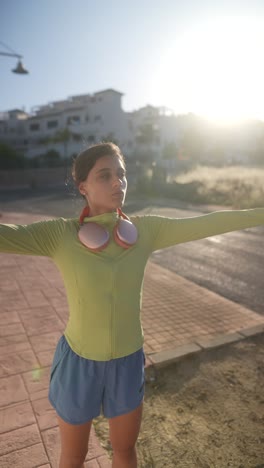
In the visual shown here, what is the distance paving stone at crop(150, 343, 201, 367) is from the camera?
3677 mm

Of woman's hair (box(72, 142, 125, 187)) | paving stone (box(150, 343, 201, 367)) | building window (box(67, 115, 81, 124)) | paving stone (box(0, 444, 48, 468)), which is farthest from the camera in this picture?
building window (box(67, 115, 81, 124))

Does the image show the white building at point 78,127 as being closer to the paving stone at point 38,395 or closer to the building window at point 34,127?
the building window at point 34,127

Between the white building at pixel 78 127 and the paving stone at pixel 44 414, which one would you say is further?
the white building at pixel 78 127

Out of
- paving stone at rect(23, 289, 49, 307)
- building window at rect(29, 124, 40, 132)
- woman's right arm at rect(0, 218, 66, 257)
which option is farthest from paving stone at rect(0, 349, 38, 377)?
building window at rect(29, 124, 40, 132)

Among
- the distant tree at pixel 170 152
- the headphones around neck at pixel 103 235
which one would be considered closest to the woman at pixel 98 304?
the headphones around neck at pixel 103 235

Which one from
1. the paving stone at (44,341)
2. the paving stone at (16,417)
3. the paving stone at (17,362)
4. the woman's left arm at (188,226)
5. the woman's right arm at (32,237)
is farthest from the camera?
the paving stone at (44,341)

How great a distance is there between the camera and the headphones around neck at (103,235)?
5.28 feet

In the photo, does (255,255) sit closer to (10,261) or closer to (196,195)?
(10,261)

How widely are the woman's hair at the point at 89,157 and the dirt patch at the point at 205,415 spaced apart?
214 centimetres

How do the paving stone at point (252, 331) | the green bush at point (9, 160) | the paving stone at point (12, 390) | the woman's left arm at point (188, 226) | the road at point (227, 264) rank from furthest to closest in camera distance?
the green bush at point (9, 160), the road at point (227, 264), the paving stone at point (252, 331), the paving stone at point (12, 390), the woman's left arm at point (188, 226)

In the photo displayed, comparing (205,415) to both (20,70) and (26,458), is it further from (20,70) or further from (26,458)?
(20,70)

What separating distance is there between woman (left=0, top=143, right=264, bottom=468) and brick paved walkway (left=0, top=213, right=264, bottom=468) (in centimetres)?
87

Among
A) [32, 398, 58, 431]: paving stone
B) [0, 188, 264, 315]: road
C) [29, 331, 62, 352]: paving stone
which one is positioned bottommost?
[0, 188, 264, 315]: road

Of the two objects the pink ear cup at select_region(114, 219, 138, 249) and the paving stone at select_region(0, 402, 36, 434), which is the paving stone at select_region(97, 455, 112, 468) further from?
the pink ear cup at select_region(114, 219, 138, 249)
